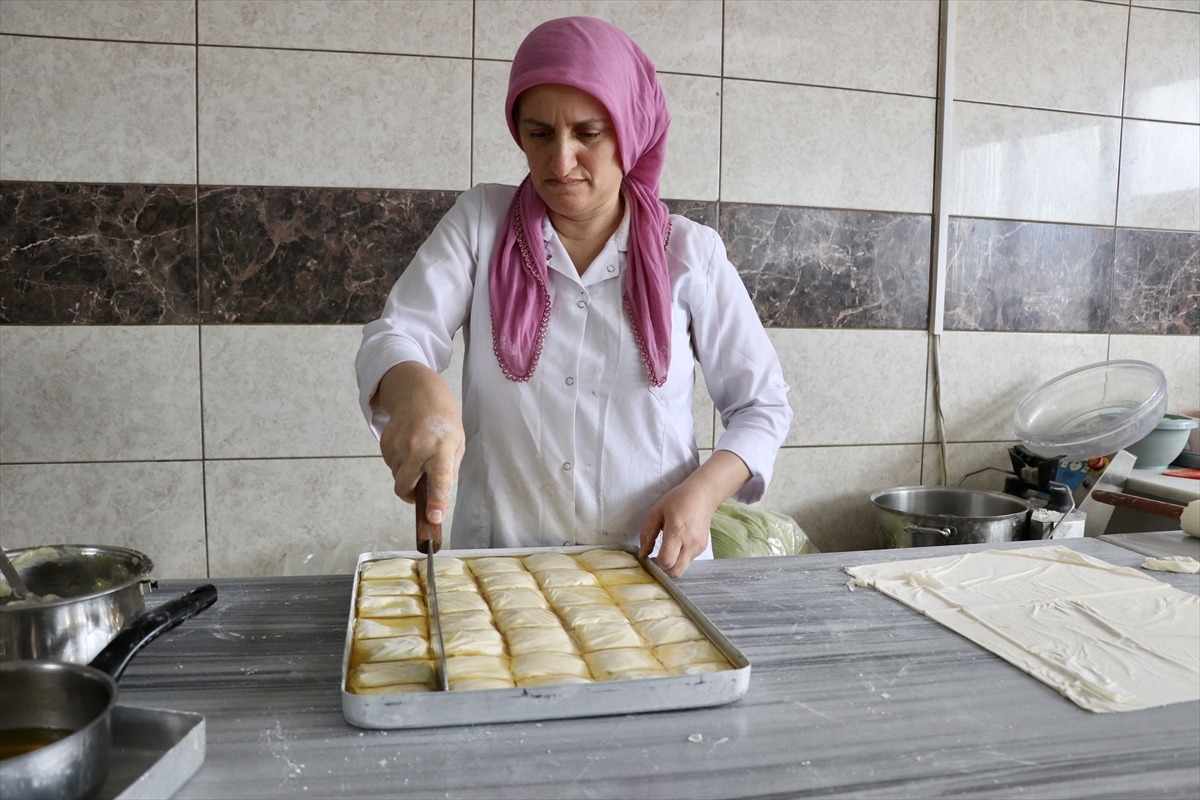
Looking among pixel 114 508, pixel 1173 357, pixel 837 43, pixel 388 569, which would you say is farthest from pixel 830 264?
pixel 114 508

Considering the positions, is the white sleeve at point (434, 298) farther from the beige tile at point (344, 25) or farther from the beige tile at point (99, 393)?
the beige tile at point (99, 393)

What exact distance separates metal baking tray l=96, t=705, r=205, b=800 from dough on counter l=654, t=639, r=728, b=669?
0.47 metres

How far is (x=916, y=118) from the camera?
275 centimetres

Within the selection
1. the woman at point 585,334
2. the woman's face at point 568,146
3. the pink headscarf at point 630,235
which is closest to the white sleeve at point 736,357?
the woman at point 585,334

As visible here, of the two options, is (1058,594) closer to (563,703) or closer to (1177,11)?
(563,703)

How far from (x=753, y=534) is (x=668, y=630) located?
1.48 meters

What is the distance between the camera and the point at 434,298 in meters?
1.48

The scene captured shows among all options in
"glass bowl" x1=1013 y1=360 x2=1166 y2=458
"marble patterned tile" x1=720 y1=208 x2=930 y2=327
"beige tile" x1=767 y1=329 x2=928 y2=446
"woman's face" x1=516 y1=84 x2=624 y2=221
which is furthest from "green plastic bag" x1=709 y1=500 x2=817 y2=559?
"woman's face" x1=516 y1=84 x2=624 y2=221

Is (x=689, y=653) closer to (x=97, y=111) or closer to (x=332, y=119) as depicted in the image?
(x=332, y=119)

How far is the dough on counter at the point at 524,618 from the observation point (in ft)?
3.53

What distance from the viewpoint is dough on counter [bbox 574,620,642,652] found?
1018 millimetres

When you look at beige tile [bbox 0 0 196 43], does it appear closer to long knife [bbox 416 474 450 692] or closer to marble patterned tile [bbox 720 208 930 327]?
marble patterned tile [bbox 720 208 930 327]

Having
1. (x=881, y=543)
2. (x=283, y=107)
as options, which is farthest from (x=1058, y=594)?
(x=283, y=107)

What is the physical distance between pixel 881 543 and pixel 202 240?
6.97ft
